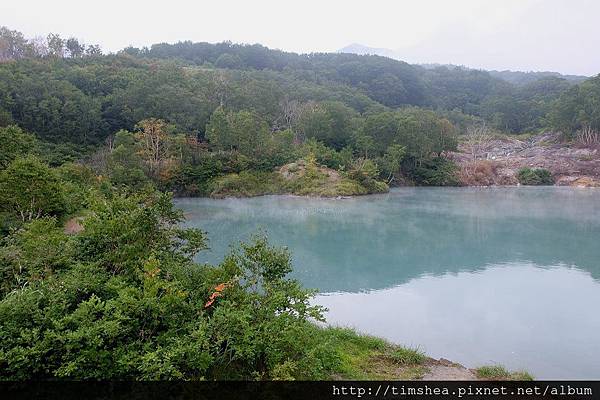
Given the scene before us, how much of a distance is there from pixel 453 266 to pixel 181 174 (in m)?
19.3

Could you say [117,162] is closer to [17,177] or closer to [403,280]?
[17,177]

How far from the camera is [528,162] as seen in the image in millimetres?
39281

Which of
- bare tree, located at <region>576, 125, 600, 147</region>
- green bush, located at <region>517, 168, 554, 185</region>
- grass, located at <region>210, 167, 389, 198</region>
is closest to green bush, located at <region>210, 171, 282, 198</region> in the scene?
grass, located at <region>210, 167, 389, 198</region>

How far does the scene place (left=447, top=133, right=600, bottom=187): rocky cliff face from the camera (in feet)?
A: 118

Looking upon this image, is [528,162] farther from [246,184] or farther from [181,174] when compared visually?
[181,174]

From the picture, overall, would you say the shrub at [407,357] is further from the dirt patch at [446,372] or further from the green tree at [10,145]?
the green tree at [10,145]

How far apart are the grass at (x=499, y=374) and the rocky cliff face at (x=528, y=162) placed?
100ft

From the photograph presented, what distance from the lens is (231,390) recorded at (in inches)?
193

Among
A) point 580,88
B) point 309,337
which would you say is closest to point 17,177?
point 309,337

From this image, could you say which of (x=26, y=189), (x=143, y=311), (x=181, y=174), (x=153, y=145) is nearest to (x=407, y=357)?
(x=143, y=311)

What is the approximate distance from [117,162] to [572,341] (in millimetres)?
23214

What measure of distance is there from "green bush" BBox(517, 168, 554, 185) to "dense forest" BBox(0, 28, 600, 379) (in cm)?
582

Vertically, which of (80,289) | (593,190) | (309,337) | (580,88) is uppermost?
(580,88)

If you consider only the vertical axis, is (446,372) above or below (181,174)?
below
